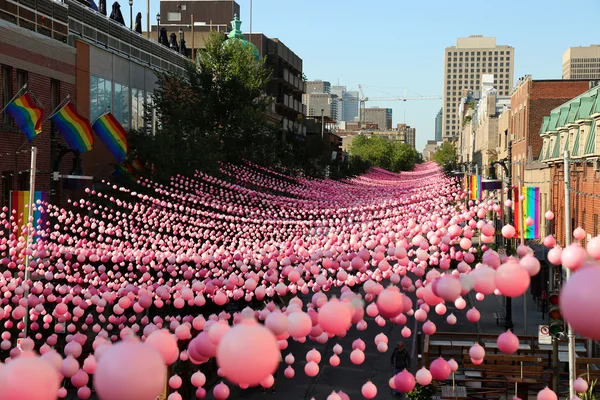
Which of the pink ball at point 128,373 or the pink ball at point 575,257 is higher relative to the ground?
the pink ball at point 575,257

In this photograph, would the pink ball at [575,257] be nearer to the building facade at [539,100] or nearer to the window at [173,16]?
the building facade at [539,100]

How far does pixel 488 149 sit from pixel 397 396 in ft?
163

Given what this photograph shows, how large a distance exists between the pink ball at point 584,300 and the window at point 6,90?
24.3 m

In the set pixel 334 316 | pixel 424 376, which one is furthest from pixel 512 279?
pixel 424 376

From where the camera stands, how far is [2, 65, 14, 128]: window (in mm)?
27250

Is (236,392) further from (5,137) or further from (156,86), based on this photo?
(156,86)

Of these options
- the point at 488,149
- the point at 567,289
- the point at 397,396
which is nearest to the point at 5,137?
the point at 397,396

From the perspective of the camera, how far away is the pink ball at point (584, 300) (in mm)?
5707

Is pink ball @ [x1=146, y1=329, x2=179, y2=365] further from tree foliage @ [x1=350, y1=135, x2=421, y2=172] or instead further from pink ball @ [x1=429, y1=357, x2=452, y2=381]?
tree foliage @ [x1=350, y1=135, x2=421, y2=172]

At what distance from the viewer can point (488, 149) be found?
68375 millimetres

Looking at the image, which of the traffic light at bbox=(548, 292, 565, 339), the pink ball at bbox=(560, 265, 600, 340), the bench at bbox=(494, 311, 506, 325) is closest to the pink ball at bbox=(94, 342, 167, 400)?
the pink ball at bbox=(560, 265, 600, 340)

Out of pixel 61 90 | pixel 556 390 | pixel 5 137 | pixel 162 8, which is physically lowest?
pixel 556 390

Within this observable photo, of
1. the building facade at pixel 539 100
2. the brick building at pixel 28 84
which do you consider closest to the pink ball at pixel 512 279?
the brick building at pixel 28 84

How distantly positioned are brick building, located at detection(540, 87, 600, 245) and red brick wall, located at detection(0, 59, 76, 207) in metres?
17.8
